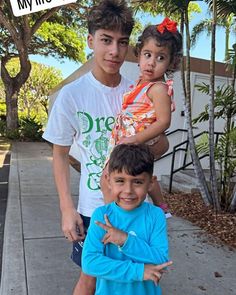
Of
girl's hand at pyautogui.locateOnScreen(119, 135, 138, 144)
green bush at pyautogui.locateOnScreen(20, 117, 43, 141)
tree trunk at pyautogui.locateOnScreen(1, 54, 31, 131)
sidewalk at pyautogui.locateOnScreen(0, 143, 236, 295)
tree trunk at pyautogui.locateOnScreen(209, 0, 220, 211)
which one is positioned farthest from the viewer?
tree trunk at pyautogui.locateOnScreen(1, 54, 31, 131)

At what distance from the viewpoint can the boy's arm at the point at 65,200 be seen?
1699mm

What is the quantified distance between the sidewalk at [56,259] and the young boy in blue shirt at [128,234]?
1631mm

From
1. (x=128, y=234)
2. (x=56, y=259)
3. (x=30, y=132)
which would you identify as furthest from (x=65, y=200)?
(x=30, y=132)

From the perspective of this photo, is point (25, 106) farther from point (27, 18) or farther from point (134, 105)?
point (134, 105)

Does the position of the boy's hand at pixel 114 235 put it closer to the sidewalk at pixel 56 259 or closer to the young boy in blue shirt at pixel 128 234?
the young boy in blue shirt at pixel 128 234

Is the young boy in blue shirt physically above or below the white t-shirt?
below

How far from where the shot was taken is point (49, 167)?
29.7ft

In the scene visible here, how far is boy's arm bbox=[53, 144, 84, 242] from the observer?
1.70 metres

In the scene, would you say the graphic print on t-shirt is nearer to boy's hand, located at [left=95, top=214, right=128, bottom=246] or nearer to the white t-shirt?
the white t-shirt

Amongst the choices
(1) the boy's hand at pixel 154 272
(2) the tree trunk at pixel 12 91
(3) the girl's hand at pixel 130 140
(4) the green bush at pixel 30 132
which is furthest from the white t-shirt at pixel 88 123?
(2) the tree trunk at pixel 12 91

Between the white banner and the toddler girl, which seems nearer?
the toddler girl

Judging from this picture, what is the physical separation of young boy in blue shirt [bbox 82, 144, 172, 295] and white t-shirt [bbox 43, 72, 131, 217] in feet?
0.93

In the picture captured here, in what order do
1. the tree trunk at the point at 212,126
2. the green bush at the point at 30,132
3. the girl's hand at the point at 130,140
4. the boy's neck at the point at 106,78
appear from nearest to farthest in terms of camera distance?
the girl's hand at the point at 130,140 → the boy's neck at the point at 106,78 → the tree trunk at the point at 212,126 → the green bush at the point at 30,132

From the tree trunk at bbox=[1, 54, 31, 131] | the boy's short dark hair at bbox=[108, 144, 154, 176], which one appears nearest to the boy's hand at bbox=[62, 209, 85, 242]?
the boy's short dark hair at bbox=[108, 144, 154, 176]
